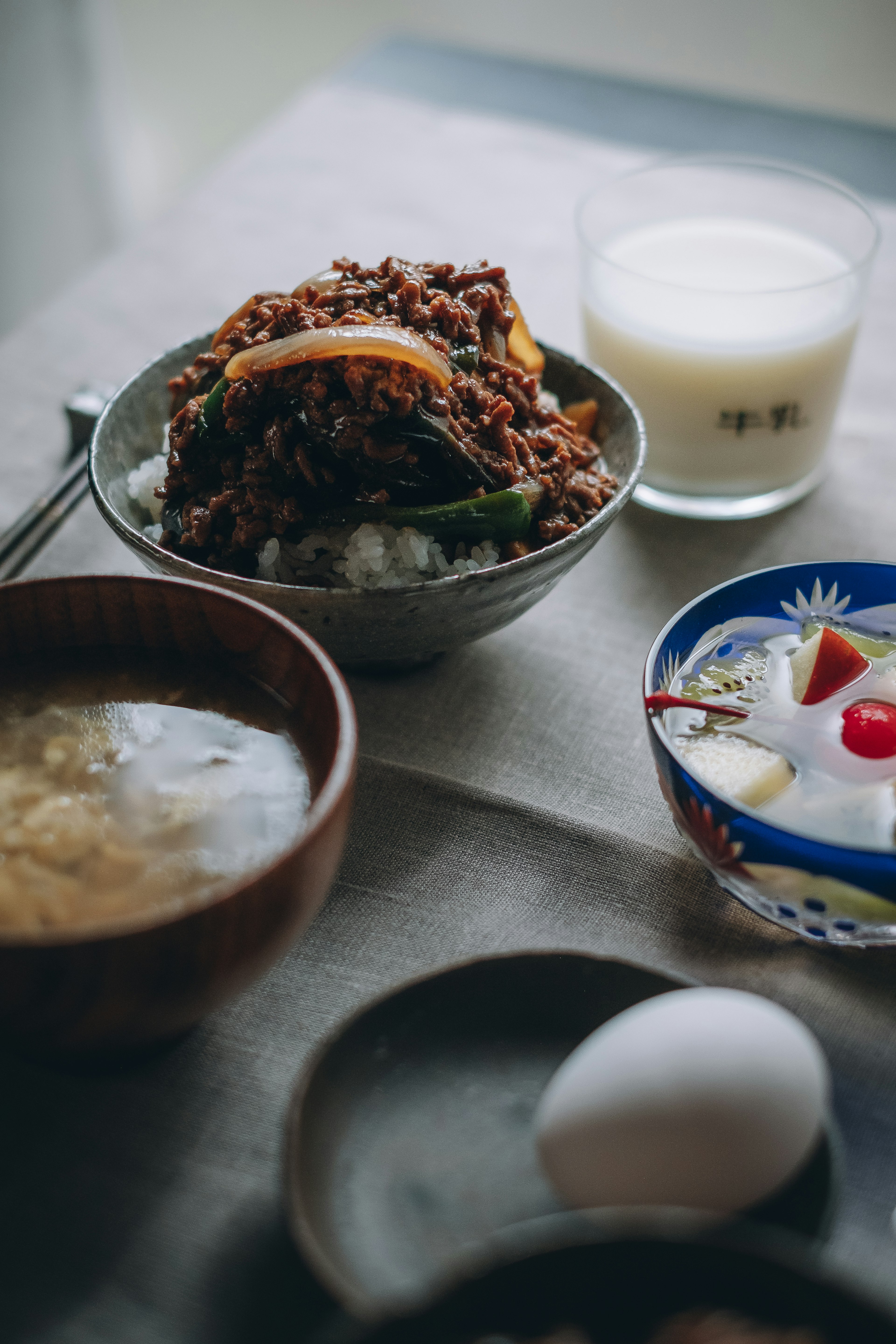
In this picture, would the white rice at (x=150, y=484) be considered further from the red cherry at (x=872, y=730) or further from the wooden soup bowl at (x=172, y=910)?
the red cherry at (x=872, y=730)

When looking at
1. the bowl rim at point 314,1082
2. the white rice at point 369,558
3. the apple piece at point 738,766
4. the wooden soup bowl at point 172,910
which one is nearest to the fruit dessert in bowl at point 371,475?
the white rice at point 369,558

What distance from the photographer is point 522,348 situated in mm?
1306

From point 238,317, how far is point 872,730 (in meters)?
0.79

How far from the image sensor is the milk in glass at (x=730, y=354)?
1.42 m

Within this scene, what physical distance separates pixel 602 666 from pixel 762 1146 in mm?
698

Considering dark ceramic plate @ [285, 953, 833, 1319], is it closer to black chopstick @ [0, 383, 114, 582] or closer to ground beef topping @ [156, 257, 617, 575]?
ground beef topping @ [156, 257, 617, 575]

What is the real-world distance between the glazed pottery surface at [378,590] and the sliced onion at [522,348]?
9 centimetres

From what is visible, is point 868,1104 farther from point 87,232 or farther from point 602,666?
point 87,232

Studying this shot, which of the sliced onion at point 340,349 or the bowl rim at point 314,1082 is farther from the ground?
the sliced onion at point 340,349

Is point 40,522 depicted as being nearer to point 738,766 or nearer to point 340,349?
point 340,349

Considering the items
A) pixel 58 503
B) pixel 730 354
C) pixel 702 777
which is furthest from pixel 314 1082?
pixel 730 354

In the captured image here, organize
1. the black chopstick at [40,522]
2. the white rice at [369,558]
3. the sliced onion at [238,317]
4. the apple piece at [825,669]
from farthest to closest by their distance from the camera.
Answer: the black chopstick at [40,522] < the sliced onion at [238,317] < the white rice at [369,558] < the apple piece at [825,669]

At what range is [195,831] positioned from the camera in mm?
791

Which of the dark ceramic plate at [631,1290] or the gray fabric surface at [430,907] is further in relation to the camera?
the gray fabric surface at [430,907]
